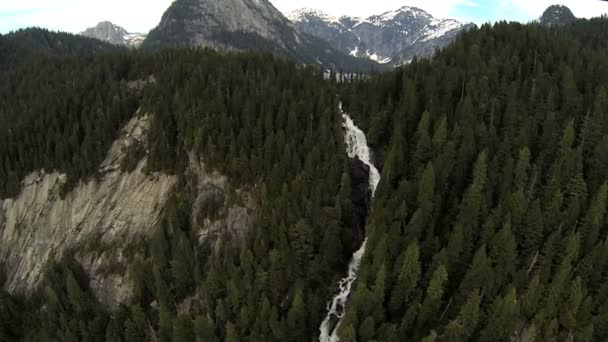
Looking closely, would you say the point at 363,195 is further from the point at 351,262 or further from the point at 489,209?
the point at 489,209

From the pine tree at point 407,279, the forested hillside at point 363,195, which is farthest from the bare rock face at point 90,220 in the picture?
the pine tree at point 407,279

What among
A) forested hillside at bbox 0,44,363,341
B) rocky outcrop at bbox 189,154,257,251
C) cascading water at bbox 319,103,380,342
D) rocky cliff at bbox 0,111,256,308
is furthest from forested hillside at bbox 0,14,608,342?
rocky cliff at bbox 0,111,256,308

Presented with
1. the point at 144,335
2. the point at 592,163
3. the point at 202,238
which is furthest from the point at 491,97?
the point at 144,335

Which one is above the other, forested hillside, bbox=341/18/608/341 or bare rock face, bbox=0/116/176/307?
forested hillside, bbox=341/18/608/341

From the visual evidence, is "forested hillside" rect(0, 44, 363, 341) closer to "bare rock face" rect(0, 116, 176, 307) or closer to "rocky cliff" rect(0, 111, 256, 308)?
"rocky cliff" rect(0, 111, 256, 308)

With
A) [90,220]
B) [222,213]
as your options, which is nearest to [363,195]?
[222,213]

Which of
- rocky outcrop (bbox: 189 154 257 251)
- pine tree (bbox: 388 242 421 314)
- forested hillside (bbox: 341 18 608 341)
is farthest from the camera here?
rocky outcrop (bbox: 189 154 257 251)

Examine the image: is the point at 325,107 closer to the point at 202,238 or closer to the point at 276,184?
the point at 276,184
